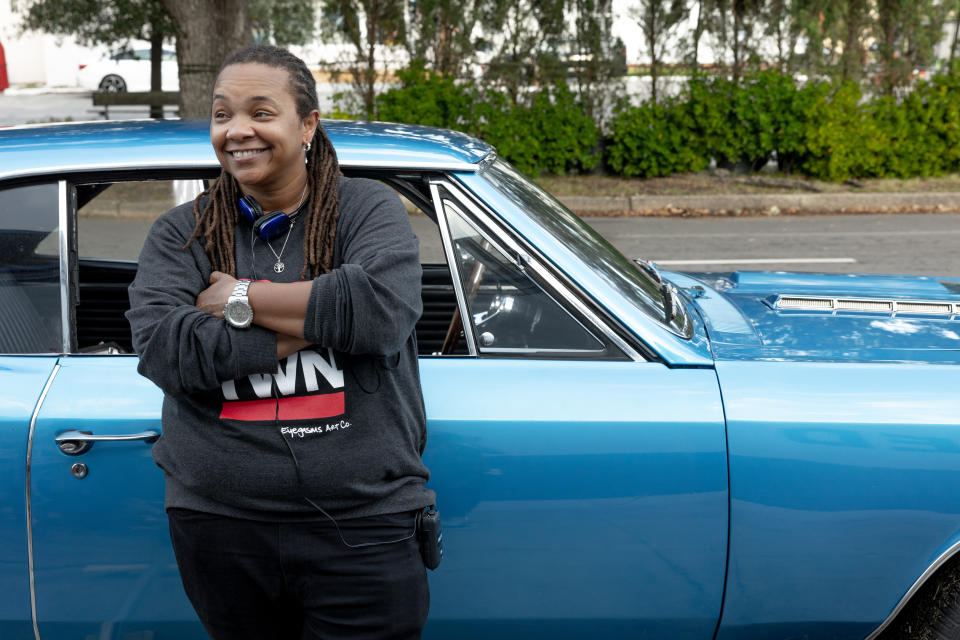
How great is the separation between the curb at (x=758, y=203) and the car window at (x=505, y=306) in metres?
10.0

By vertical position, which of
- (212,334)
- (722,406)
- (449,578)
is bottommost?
(449,578)

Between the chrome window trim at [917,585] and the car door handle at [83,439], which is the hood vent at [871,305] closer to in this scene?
the chrome window trim at [917,585]

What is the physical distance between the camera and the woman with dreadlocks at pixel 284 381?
5.68ft

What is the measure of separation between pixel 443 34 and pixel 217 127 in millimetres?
12249

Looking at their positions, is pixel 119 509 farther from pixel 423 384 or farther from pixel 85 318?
pixel 85 318

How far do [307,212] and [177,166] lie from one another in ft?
2.23

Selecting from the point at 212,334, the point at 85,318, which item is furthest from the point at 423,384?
the point at 85,318

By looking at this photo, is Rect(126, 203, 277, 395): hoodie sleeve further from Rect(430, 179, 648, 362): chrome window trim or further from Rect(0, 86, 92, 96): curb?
Rect(0, 86, 92, 96): curb

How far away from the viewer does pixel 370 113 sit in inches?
531

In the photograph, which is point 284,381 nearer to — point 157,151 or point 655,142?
point 157,151

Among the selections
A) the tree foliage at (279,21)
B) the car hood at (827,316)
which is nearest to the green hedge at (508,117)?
the tree foliage at (279,21)

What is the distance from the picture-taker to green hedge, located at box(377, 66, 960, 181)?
13.3m

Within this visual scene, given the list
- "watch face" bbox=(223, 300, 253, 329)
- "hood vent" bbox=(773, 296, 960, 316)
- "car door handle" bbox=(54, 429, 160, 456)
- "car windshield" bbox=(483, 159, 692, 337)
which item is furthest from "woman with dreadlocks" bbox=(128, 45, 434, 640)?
"hood vent" bbox=(773, 296, 960, 316)

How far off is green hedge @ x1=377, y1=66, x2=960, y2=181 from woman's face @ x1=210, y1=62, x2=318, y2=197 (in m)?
11.5
